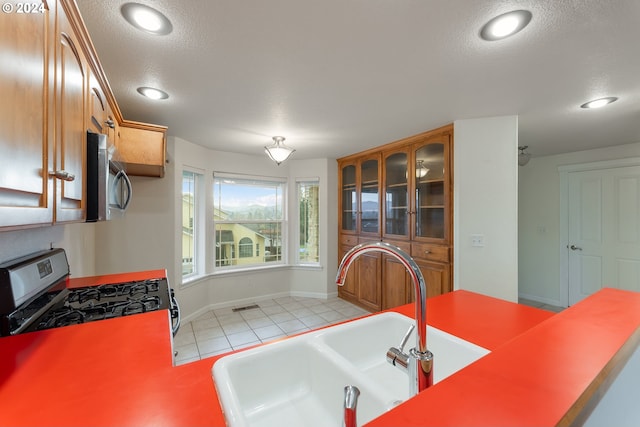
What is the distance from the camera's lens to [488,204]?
253 cm

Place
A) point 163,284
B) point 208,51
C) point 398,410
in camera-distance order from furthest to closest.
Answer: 1. point 163,284
2. point 208,51
3. point 398,410

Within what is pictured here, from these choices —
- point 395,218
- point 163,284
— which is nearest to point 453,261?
point 395,218

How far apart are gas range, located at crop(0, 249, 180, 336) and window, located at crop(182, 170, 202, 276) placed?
1808 mm

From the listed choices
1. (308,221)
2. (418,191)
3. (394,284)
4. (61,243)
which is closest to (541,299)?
(394,284)

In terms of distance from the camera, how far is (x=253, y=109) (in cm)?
232

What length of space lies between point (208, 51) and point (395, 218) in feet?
9.06

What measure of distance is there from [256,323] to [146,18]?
3201mm

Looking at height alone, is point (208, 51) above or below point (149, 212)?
above

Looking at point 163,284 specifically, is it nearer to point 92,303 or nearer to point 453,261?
point 92,303

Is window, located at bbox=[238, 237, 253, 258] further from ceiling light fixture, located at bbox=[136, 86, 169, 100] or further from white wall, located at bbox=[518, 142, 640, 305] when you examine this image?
white wall, located at bbox=[518, 142, 640, 305]

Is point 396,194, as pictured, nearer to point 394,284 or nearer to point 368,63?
point 394,284

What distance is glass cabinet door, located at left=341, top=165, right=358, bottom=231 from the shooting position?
4.17 m

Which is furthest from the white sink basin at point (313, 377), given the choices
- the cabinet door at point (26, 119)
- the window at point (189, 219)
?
the window at point (189, 219)

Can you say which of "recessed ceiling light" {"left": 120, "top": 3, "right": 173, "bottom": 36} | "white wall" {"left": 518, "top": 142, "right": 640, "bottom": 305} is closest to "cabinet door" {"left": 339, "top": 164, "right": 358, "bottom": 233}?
"white wall" {"left": 518, "top": 142, "right": 640, "bottom": 305}
